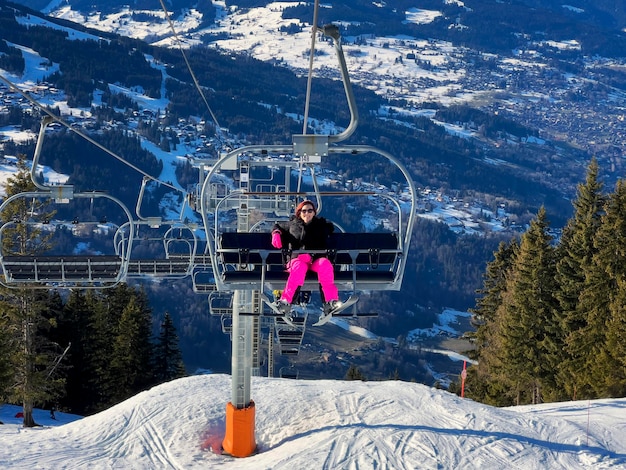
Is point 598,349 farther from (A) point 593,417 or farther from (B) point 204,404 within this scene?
(B) point 204,404

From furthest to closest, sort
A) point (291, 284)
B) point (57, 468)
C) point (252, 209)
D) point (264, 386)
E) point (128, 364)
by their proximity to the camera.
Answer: point (128, 364) → point (264, 386) → point (252, 209) → point (57, 468) → point (291, 284)

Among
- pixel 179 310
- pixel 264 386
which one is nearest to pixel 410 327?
pixel 179 310

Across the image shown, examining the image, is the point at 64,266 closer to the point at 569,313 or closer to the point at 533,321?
the point at 569,313

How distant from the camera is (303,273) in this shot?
1060 centimetres

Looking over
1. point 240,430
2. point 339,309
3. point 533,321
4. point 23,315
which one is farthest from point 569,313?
point 23,315

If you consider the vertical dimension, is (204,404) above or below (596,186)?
below

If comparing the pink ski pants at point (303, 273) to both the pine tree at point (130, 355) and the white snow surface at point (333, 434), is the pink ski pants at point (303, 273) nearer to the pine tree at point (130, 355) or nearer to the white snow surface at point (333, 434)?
the white snow surface at point (333, 434)

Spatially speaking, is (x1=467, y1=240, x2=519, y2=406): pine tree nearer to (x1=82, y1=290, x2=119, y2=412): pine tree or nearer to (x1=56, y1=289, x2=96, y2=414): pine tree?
(x1=82, y1=290, x2=119, y2=412): pine tree

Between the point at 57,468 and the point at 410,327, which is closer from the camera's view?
the point at 57,468

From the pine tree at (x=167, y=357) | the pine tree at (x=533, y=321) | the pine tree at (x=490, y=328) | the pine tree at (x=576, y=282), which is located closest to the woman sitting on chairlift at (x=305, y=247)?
Result: the pine tree at (x=576, y=282)

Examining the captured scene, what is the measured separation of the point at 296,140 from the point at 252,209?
6924mm

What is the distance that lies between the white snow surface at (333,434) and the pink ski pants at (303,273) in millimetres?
4440

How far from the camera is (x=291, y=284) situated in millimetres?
10602

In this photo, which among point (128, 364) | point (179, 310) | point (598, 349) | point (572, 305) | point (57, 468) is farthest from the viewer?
point (179, 310)
